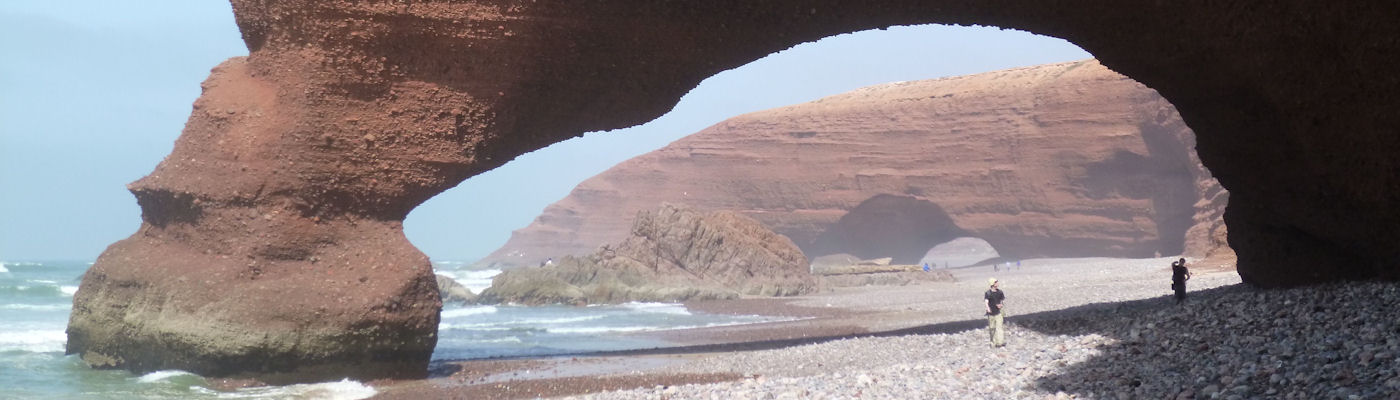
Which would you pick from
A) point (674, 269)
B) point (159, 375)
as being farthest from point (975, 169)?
point (159, 375)

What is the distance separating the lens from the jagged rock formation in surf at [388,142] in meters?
11.2

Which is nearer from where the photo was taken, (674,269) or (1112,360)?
(1112,360)

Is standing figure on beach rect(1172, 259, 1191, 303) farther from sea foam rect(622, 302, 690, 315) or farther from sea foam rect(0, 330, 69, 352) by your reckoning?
sea foam rect(0, 330, 69, 352)

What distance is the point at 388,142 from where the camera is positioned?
11938mm

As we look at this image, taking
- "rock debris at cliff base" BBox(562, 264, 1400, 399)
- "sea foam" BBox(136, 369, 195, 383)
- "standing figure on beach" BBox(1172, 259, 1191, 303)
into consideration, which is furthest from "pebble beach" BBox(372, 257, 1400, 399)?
"sea foam" BBox(136, 369, 195, 383)

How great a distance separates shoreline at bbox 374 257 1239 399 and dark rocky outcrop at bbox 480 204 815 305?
3318 mm

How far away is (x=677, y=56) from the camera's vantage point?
1220 cm

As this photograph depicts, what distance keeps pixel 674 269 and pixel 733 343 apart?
1751cm

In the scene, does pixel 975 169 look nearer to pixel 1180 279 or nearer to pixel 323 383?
pixel 1180 279

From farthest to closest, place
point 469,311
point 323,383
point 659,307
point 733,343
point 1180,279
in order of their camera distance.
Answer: point 659,307
point 469,311
point 733,343
point 1180,279
point 323,383

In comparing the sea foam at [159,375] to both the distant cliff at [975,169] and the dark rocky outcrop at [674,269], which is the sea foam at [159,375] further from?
the distant cliff at [975,169]

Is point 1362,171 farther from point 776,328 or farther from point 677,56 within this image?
point 776,328

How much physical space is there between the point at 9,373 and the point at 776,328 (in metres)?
11.9

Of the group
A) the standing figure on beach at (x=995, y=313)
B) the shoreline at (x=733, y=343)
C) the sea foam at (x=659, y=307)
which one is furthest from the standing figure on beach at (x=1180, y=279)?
the sea foam at (x=659, y=307)
